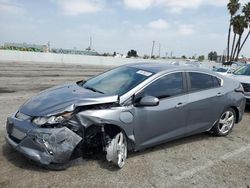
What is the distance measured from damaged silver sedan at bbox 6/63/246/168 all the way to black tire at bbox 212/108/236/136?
0.74 feet

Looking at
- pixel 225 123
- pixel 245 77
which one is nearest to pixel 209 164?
pixel 225 123

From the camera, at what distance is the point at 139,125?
4652 millimetres

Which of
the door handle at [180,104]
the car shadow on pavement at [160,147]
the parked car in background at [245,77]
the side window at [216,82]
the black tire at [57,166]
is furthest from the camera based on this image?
the parked car in background at [245,77]

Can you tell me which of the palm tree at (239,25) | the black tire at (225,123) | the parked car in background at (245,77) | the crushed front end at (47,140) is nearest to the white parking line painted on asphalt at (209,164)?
the black tire at (225,123)

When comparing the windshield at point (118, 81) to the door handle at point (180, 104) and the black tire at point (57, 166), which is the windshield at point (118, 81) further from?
the black tire at point (57, 166)

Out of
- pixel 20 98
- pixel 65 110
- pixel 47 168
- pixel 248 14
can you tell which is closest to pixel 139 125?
pixel 65 110

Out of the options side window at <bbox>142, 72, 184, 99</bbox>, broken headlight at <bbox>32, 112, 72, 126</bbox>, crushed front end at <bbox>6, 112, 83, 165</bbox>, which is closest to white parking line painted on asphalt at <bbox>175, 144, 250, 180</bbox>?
side window at <bbox>142, 72, 184, 99</bbox>

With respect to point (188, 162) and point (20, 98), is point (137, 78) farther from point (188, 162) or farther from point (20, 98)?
point (20, 98)

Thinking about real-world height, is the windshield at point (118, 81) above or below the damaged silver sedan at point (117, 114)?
above

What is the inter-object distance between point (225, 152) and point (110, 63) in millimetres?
37651

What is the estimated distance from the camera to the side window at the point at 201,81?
5656 millimetres

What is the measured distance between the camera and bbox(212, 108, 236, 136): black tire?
6.23m

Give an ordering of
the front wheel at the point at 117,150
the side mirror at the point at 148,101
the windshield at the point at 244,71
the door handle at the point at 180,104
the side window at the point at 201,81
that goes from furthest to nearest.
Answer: the windshield at the point at 244,71 < the side window at the point at 201,81 < the door handle at the point at 180,104 < the side mirror at the point at 148,101 < the front wheel at the point at 117,150

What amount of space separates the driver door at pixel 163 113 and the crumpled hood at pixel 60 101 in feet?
1.89
